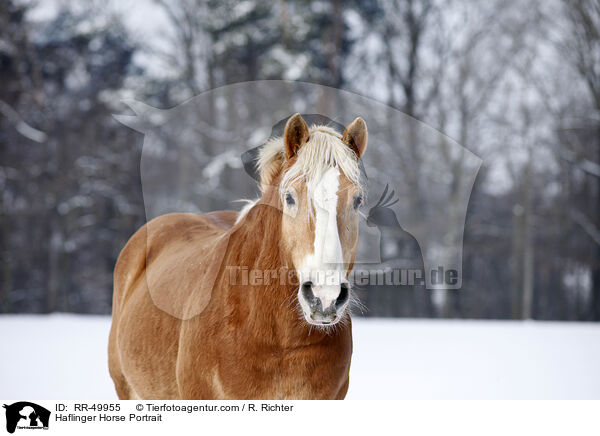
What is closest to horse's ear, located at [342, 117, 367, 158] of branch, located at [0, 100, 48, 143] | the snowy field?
the snowy field

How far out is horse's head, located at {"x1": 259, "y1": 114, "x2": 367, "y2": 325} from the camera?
1880mm

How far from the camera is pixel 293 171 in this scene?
212 cm

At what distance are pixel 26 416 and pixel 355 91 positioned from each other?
336 inches

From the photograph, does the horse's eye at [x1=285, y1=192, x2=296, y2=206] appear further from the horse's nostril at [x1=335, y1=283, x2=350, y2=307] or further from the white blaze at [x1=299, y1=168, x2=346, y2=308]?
the horse's nostril at [x1=335, y1=283, x2=350, y2=307]

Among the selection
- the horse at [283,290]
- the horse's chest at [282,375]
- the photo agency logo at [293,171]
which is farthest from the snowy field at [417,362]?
the horse's chest at [282,375]

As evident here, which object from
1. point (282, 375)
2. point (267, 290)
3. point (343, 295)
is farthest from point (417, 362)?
point (343, 295)

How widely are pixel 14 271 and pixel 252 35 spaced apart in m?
8.09

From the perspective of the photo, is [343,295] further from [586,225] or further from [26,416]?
[586,225]

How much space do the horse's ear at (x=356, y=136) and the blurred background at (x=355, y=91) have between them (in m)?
7.78

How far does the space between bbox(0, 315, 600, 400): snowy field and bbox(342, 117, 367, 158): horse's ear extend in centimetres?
295

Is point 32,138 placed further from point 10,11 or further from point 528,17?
point 528,17

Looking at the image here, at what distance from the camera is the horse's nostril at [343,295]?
1.90 m

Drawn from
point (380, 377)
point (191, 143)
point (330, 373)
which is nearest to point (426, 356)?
point (380, 377)

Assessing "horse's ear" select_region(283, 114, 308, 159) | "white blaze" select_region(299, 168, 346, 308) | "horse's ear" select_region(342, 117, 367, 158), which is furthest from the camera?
"horse's ear" select_region(342, 117, 367, 158)
